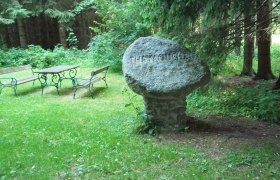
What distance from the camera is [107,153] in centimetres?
466

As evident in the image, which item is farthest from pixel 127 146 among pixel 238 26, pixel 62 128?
pixel 238 26

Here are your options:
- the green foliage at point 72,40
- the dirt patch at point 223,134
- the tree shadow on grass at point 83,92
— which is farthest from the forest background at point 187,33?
the tree shadow on grass at point 83,92

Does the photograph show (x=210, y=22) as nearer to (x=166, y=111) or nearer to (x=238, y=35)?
(x=238, y=35)

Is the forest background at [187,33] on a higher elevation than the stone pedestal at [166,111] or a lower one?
higher

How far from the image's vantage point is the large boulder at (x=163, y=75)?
516 cm

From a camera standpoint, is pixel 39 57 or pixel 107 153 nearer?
pixel 107 153

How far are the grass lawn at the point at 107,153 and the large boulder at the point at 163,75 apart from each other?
45 cm

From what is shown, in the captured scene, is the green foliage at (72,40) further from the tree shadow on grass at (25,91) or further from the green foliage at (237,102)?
the green foliage at (237,102)

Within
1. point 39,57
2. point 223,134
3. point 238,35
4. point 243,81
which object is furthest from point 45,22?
point 223,134

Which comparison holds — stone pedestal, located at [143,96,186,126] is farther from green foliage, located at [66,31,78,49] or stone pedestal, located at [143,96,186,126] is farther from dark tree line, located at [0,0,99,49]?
green foliage, located at [66,31,78,49]

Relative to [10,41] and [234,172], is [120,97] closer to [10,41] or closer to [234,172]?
[234,172]

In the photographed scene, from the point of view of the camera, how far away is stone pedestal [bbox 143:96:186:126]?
17.9ft

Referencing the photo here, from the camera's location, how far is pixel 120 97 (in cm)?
872

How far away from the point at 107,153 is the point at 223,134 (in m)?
1.85
